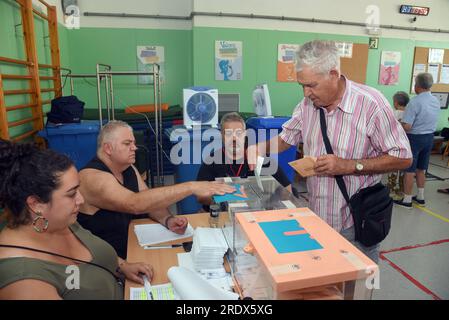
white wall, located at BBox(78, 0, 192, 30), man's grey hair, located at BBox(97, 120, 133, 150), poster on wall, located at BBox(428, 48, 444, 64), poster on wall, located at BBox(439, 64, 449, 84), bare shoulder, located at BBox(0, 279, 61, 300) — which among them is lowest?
bare shoulder, located at BBox(0, 279, 61, 300)

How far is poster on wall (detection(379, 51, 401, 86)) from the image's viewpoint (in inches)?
239

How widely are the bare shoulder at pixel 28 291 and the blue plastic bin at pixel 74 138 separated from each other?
263cm

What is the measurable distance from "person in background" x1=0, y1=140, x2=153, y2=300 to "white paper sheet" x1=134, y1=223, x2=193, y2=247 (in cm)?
44

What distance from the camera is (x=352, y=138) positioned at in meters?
1.62

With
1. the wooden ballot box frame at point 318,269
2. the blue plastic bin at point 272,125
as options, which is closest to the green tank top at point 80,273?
the wooden ballot box frame at point 318,269

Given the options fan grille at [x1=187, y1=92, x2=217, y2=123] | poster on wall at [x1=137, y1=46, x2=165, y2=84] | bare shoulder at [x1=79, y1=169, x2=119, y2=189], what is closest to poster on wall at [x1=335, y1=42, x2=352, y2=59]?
poster on wall at [x1=137, y1=46, x2=165, y2=84]

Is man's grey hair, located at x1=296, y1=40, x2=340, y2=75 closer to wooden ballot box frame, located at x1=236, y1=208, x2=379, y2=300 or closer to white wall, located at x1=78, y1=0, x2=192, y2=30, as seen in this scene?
wooden ballot box frame, located at x1=236, y1=208, x2=379, y2=300

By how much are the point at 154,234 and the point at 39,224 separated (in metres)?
0.76

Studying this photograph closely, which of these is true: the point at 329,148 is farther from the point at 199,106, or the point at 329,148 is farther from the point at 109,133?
the point at 199,106

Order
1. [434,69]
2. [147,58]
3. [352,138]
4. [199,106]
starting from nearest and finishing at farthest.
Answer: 1. [352,138]
2. [199,106]
3. [147,58]
4. [434,69]

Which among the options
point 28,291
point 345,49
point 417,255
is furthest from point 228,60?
point 28,291
